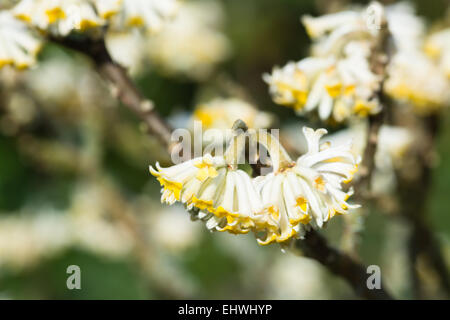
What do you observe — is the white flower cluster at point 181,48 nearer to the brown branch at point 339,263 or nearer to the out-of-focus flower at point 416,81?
the out-of-focus flower at point 416,81

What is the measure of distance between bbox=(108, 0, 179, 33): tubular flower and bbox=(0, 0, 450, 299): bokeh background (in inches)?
28.7

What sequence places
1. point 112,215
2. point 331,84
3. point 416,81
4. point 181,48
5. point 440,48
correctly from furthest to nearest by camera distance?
point 181,48
point 112,215
point 440,48
point 416,81
point 331,84

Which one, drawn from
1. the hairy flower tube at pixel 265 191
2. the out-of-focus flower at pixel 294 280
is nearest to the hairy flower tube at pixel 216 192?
the hairy flower tube at pixel 265 191

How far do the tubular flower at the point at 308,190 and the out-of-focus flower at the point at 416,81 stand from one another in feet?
1.47

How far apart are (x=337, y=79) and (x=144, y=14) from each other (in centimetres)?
38

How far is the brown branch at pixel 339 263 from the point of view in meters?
0.94

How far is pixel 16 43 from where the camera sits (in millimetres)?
1147

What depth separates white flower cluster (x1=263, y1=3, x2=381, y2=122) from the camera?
1104 millimetres

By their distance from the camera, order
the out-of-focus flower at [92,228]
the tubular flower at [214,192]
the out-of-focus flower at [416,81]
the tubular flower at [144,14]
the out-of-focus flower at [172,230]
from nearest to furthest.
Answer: the tubular flower at [214,192] < the tubular flower at [144,14] < the out-of-focus flower at [416,81] < the out-of-focus flower at [92,228] < the out-of-focus flower at [172,230]

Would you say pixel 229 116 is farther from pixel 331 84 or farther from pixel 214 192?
pixel 214 192

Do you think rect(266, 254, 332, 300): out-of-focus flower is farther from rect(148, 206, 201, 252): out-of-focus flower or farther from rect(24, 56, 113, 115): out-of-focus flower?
rect(24, 56, 113, 115): out-of-focus flower

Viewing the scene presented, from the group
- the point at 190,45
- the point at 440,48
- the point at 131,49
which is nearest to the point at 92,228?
the point at 131,49

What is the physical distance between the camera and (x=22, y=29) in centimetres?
115

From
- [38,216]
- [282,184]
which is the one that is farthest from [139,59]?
[282,184]
